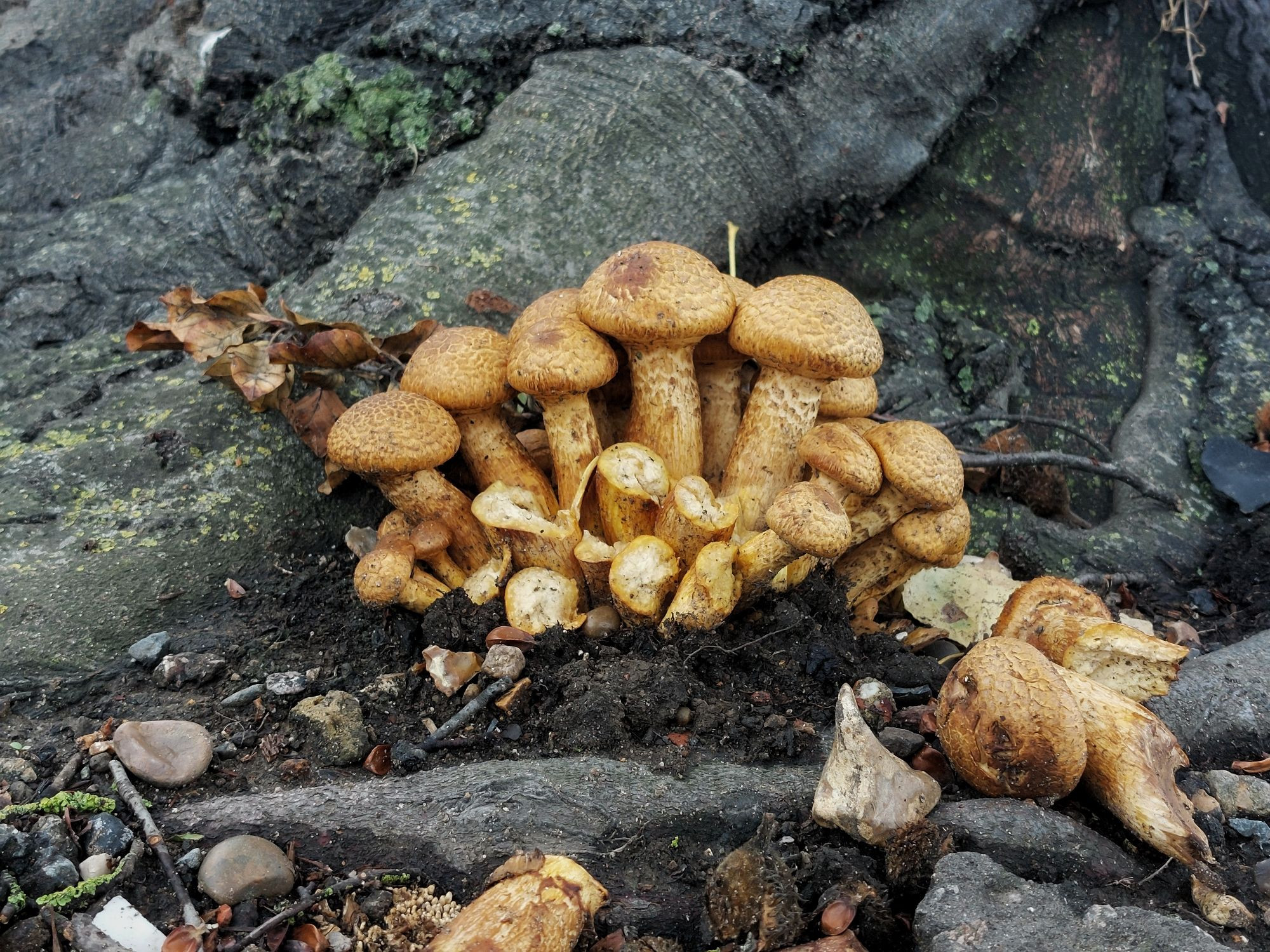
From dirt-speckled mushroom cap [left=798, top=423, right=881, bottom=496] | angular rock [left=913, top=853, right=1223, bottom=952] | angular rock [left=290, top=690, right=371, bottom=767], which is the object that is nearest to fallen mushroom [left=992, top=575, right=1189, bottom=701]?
dirt-speckled mushroom cap [left=798, top=423, right=881, bottom=496]

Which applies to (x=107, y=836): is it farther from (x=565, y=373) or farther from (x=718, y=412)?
(x=718, y=412)

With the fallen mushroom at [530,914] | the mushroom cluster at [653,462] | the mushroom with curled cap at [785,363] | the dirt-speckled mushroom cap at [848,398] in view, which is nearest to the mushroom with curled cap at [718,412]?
the mushroom cluster at [653,462]

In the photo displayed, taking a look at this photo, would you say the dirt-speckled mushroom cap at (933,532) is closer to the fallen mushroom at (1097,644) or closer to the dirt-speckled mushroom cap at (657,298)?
→ the fallen mushroom at (1097,644)

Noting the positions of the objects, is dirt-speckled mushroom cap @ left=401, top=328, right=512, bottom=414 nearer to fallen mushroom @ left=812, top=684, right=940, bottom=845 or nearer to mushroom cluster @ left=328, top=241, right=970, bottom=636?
mushroom cluster @ left=328, top=241, right=970, bottom=636

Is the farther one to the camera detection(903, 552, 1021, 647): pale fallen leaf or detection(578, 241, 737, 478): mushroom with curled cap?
detection(903, 552, 1021, 647): pale fallen leaf

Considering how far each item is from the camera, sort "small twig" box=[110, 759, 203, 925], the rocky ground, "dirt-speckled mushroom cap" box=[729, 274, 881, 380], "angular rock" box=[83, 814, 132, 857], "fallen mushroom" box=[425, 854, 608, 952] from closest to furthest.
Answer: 1. "fallen mushroom" box=[425, 854, 608, 952]
2. "small twig" box=[110, 759, 203, 925]
3. "angular rock" box=[83, 814, 132, 857]
4. the rocky ground
5. "dirt-speckled mushroom cap" box=[729, 274, 881, 380]
